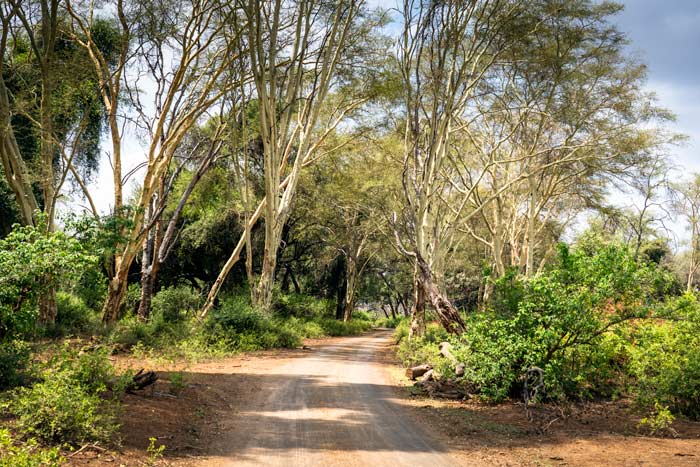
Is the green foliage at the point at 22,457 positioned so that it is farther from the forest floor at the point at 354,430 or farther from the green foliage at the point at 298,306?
the green foliage at the point at 298,306

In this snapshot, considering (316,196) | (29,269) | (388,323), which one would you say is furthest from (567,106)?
(388,323)

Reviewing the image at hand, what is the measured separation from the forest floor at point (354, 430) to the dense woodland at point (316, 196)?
1.49 feet

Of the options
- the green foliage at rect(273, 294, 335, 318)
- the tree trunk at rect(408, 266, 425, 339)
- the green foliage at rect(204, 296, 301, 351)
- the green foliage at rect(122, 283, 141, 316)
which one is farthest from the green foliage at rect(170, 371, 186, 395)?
the green foliage at rect(273, 294, 335, 318)

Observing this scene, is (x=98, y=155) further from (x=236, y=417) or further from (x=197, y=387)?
(x=236, y=417)

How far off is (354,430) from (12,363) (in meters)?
4.11

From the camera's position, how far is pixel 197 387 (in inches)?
355

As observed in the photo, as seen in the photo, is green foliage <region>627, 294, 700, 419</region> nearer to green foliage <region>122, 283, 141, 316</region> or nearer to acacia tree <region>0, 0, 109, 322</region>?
acacia tree <region>0, 0, 109, 322</region>

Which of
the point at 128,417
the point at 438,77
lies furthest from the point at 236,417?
the point at 438,77

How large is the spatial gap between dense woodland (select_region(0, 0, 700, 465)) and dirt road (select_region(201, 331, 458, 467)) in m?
1.51

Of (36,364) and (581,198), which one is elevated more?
(581,198)

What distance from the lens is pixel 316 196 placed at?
28359mm

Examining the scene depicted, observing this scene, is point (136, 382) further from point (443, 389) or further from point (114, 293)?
point (114, 293)

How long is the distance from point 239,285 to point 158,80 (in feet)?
48.5

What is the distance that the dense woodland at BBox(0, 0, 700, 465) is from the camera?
26.6ft
